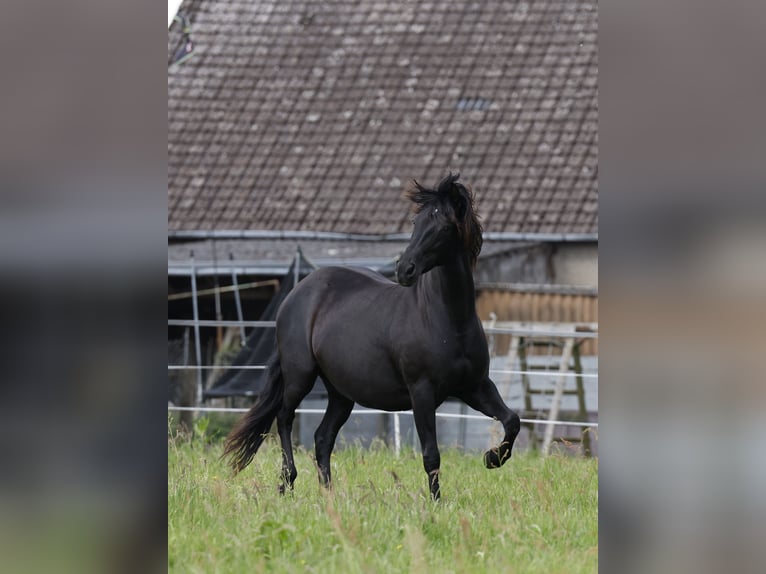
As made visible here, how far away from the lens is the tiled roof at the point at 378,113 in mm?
18438

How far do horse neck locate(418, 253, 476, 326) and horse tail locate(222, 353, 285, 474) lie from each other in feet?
5.08

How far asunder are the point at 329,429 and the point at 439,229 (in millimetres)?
1835

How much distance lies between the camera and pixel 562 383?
15352 mm

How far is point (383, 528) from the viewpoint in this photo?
4.94 m

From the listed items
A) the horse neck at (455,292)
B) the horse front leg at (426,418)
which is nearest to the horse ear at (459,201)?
the horse neck at (455,292)

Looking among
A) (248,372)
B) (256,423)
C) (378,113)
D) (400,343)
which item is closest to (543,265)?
(378,113)

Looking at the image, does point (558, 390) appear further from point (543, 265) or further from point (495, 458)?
point (495, 458)

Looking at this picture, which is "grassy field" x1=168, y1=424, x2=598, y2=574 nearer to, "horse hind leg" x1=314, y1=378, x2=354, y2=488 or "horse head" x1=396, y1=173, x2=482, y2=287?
"horse hind leg" x1=314, y1=378, x2=354, y2=488

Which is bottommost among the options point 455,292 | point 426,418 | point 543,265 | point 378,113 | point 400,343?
point 426,418

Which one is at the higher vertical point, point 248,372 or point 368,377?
point 368,377

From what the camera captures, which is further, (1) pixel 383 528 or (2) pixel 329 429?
(2) pixel 329 429

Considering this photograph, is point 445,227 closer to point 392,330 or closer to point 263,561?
point 392,330
